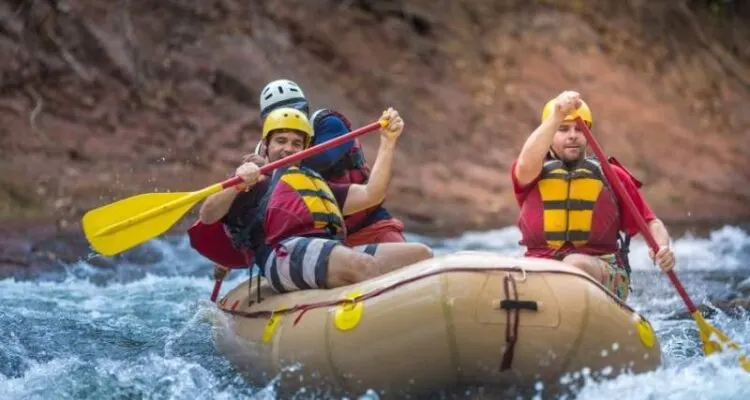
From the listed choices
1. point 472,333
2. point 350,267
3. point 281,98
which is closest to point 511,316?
point 472,333

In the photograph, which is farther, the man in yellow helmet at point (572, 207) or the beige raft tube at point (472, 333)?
the man in yellow helmet at point (572, 207)

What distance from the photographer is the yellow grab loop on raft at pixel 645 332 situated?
162 inches

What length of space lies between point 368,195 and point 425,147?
20.1ft

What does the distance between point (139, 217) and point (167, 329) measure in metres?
1.22

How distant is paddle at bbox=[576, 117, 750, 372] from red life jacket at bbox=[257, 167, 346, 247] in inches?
40.8

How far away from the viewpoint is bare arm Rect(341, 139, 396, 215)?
4934 millimetres

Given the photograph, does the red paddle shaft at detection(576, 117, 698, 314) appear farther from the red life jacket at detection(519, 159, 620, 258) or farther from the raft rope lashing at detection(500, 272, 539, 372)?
the raft rope lashing at detection(500, 272, 539, 372)

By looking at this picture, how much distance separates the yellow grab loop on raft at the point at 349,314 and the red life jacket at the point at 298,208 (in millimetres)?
662

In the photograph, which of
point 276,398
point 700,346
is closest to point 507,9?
point 700,346

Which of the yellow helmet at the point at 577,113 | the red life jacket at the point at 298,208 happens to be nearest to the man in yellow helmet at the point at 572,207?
the yellow helmet at the point at 577,113

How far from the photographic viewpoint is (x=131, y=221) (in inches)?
192

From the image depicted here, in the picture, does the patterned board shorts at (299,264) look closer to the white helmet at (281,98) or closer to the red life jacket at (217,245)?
the red life jacket at (217,245)

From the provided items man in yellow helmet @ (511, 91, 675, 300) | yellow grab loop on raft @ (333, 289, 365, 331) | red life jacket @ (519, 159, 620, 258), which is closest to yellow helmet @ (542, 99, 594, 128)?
man in yellow helmet @ (511, 91, 675, 300)

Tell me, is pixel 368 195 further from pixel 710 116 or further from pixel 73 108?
pixel 710 116
